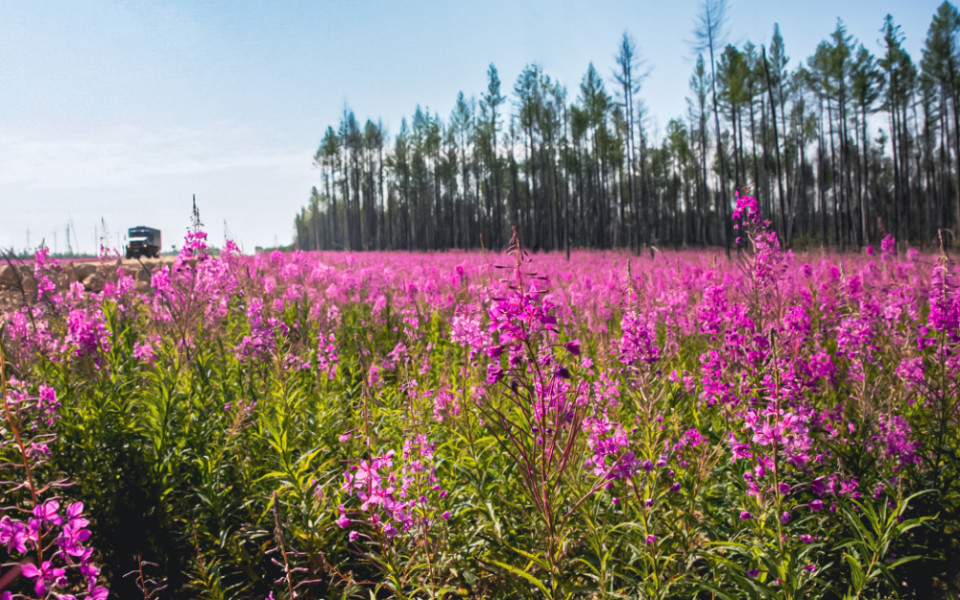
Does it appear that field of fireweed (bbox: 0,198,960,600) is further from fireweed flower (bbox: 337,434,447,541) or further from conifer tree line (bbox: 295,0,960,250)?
conifer tree line (bbox: 295,0,960,250)

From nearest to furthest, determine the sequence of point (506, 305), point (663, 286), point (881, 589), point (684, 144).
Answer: point (506, 305)
point (881, 589)
point (663, 286)
point (684, 144)

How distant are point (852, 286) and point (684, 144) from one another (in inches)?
1967

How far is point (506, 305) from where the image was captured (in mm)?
1464

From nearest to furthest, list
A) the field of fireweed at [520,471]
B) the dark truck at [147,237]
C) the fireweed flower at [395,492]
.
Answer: the fireweed flower at [395,492] → the field of fireweed at [520,471] → the dark truck at [147,237]

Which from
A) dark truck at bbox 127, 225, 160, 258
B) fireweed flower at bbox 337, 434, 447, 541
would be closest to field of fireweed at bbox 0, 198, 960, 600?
fireweed flower at bbox 337, 434, 447, 541

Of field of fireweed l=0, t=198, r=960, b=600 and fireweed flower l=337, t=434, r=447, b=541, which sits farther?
field of fireweed l=0, t=198, r=960, b=600

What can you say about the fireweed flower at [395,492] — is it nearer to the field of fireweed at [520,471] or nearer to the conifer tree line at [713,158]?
the field of fireweed at [520,471]

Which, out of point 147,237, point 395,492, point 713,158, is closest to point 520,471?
point 395,492

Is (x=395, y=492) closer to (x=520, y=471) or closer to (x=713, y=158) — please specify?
(x=520, y=471)

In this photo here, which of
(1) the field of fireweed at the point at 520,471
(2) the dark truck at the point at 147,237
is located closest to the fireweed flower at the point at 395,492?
(1) the field of fireweed at the point at 520,471

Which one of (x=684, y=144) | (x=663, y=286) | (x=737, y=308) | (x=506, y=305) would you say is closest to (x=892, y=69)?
(x=684, y=144)

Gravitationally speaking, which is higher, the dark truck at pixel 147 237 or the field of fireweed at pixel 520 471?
the dark truck at pixel 147 237

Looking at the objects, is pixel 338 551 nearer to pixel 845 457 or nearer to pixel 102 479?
pixel 102 479

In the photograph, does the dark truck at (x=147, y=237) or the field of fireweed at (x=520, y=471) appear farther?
the dark truck at (x=147, y=237)
